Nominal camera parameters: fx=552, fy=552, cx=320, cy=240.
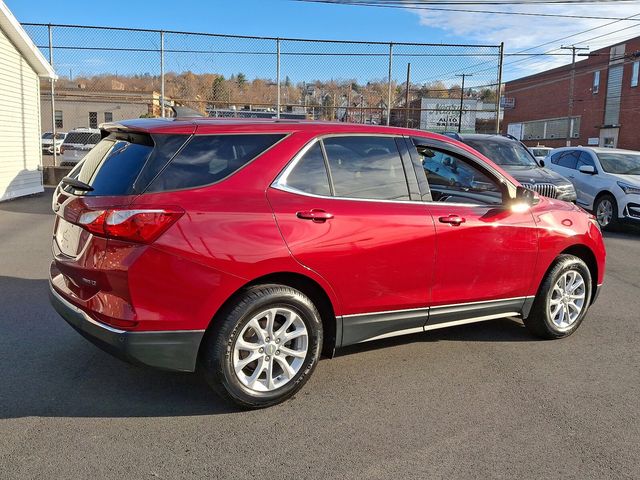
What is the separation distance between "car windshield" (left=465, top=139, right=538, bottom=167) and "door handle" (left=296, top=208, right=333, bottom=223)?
8410 millimetres

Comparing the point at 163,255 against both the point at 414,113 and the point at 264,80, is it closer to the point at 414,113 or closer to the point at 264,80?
the point at 264,80

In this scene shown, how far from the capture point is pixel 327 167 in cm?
383

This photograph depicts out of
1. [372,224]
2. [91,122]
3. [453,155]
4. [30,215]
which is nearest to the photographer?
[372,224]

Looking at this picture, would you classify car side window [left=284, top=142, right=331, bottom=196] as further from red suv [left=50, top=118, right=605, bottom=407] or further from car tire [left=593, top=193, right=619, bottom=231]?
car tire [left=593, top=193, right=619, bottom=231]

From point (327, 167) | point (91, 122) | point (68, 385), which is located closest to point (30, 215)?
point (68, 385)

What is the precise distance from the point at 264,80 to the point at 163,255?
1334 centimetres

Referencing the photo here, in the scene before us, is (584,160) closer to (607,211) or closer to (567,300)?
(607,211)

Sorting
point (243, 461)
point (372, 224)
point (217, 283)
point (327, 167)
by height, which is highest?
point (327, 167)

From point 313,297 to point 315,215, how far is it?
58cm

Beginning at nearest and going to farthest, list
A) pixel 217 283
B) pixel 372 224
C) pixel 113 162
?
pixel 217 283
pixel 113 162
pixel 372 224

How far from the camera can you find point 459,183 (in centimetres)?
574

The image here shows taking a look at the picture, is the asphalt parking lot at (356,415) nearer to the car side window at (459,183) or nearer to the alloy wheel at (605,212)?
the car side window at (459,183)

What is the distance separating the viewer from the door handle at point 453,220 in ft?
13.6

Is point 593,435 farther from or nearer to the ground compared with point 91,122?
nearer to the ground
